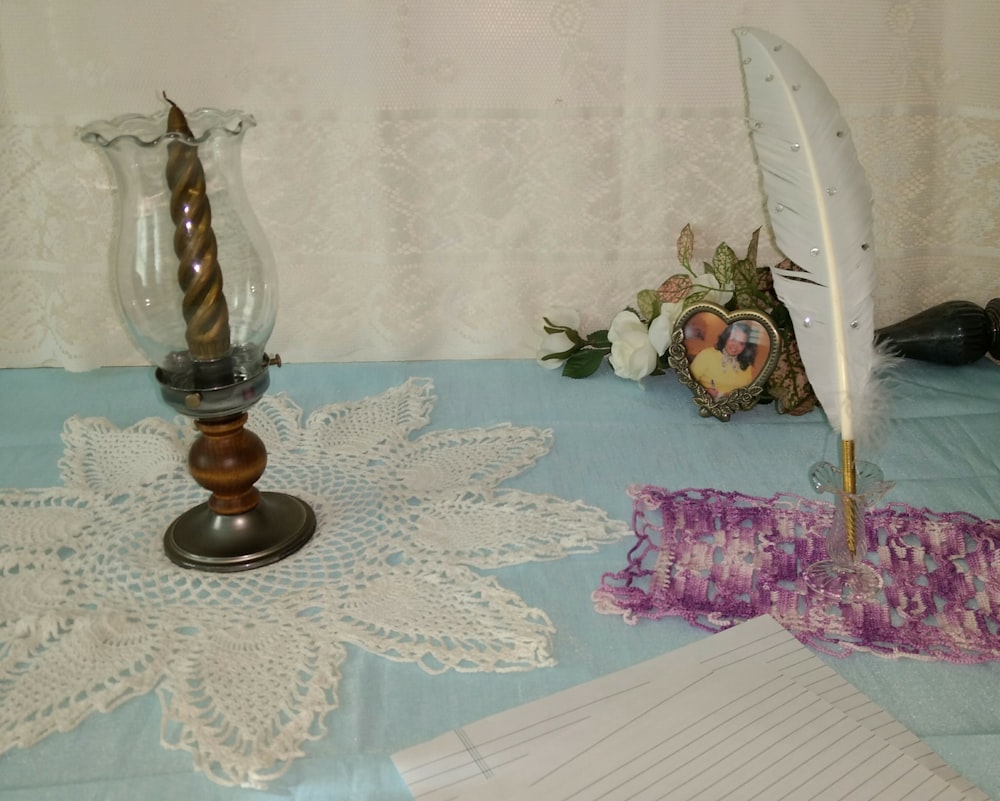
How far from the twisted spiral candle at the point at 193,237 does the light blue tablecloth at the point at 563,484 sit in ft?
0.92

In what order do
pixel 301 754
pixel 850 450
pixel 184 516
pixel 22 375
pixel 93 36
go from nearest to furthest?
pixel 301 754 → pixel 850 450 → pixel 184 516 → pixel 93 36 → pixel 22 375

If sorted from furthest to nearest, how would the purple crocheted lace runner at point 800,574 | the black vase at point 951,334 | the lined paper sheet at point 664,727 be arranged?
the black vase at point 951,334 < the purple crocheted lace runner at point 800,574 < the lined paper sheet at point 664,727

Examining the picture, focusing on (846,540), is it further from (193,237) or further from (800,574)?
(193,237)

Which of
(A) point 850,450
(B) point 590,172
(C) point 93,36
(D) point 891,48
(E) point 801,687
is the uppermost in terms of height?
(C) point 93,36

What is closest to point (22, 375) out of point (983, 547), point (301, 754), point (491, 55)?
point (491, 55)

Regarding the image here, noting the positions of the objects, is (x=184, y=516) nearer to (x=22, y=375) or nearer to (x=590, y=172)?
(x=22, y=375)

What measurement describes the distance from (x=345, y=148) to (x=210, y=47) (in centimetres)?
18

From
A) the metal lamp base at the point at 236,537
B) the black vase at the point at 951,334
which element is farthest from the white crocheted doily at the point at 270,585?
the black vase at the point at 951,334

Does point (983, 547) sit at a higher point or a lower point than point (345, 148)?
lower

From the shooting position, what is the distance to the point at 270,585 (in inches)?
30.1

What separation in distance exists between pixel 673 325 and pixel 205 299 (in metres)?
0.53

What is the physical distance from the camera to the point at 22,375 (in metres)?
1.20

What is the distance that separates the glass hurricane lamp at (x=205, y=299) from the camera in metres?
0.71

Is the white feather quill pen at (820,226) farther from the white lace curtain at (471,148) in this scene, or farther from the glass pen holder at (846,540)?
the white lace curtain at (471,148)
